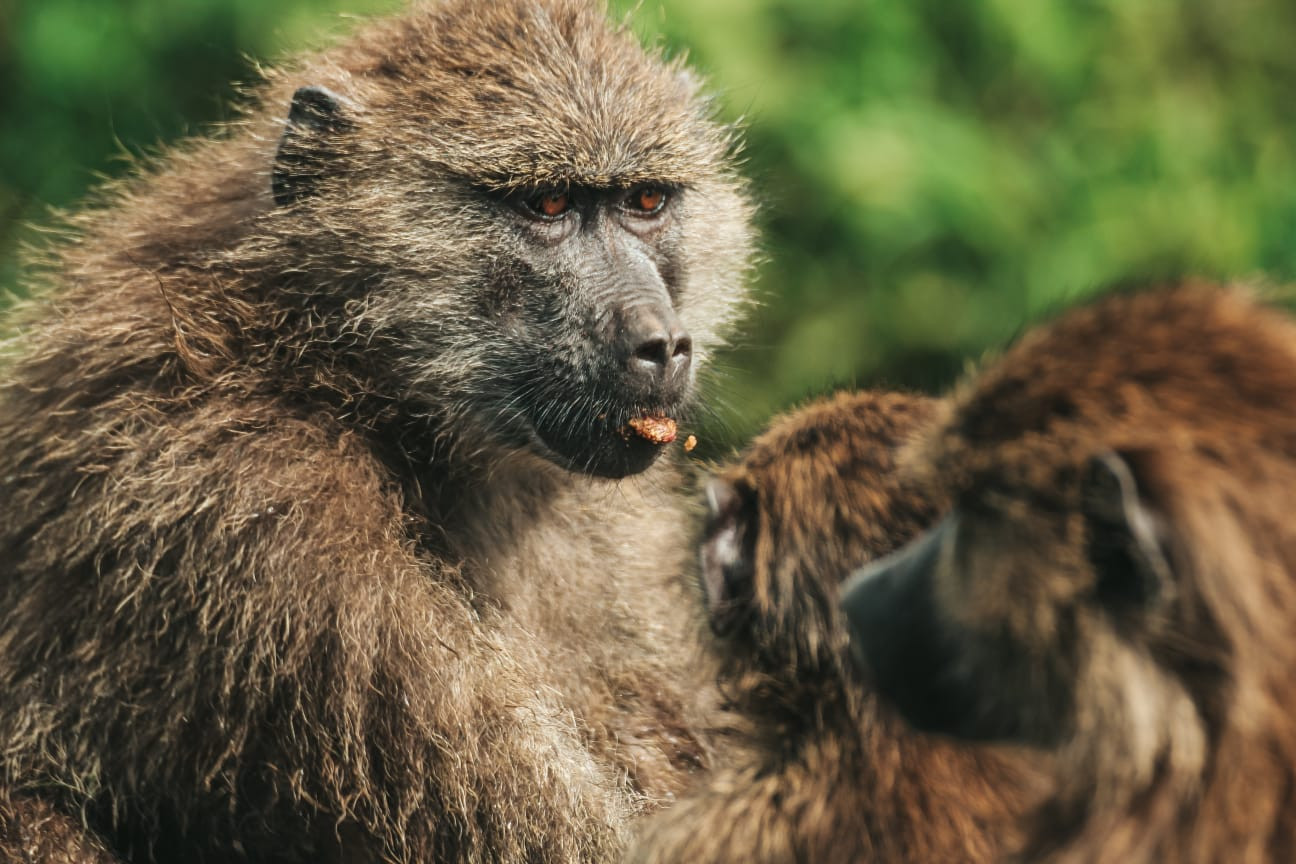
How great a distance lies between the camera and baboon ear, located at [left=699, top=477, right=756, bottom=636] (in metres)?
3.47

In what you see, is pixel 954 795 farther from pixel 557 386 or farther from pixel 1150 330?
pixel 557 386

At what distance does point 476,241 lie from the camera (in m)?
4.78

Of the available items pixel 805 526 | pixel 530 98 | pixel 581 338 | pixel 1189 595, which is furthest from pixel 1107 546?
pixel 530 98

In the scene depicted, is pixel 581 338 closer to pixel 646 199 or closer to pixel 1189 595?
pixel 646 199

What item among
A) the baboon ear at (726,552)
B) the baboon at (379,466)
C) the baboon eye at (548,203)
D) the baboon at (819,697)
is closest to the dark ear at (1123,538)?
the baboon at (819,697)

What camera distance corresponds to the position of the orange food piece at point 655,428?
4543mm

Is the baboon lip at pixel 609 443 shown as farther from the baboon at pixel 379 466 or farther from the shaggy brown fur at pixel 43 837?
the shaggy brown fur at pixel 43 837

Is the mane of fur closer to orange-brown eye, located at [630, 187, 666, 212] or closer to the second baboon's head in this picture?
the second baboon's head

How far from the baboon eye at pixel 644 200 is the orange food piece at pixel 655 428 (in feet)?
2.82

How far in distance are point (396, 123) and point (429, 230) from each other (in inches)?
13.2

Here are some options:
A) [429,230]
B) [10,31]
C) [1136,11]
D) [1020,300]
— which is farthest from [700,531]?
[10,31]

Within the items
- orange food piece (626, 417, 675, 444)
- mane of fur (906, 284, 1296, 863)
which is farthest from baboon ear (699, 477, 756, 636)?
orange food piece (626, 417, 675, 444)

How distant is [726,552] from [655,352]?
1164 millimetres

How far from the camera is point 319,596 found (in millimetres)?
Result: 4113
